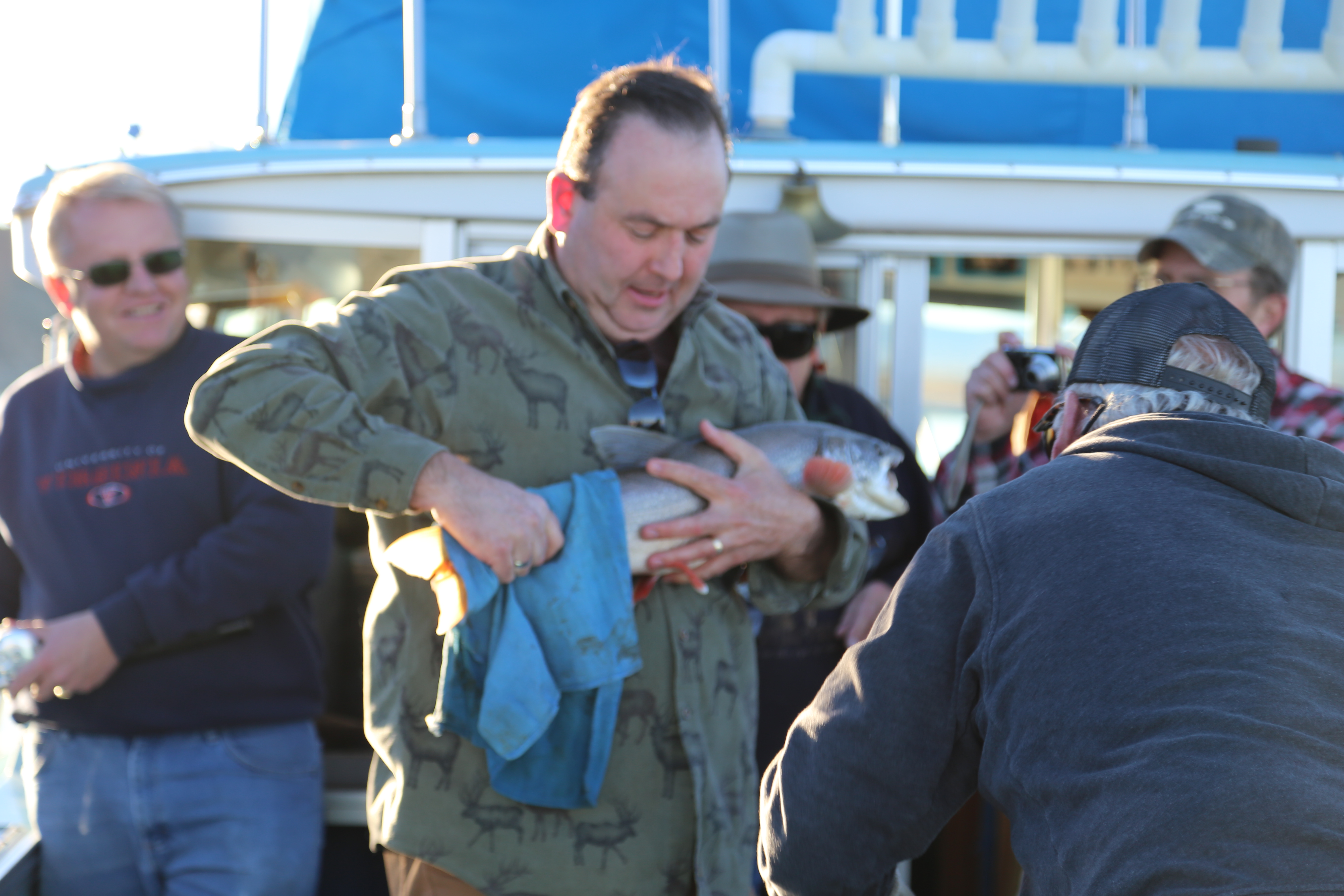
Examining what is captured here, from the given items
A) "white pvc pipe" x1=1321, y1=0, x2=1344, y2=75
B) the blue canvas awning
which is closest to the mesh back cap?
"white pvc pipe" x1=1321, y1=0, x2=1344, y2=75

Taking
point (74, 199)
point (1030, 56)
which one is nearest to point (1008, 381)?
point (1030, 56)

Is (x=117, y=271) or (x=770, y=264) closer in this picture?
(x=117, y=271)

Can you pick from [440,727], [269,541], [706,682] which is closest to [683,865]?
[706,682]

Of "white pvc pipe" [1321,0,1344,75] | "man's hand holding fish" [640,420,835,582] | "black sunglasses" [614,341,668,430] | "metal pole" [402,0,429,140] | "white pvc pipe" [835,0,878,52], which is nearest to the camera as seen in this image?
"man's hand holding fish" [640,420,835,582]

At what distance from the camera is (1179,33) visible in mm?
3408

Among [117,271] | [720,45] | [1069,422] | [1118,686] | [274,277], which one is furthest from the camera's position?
[720,45]

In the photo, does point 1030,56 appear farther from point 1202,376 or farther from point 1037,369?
point 1202,376

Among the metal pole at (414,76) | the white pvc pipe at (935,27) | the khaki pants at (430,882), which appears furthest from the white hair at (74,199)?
the white pvc pipe at (935,27)

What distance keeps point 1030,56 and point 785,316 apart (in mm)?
1205

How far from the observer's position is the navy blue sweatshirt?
269 cm

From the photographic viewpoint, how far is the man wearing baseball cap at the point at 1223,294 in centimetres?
276

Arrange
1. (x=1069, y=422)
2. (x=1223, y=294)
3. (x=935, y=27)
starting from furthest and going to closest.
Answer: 1. (x=935, y=27)
2. (x=1223, y=294)
3. (x=1069, y=422)

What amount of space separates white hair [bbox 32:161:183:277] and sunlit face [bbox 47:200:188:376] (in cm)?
1

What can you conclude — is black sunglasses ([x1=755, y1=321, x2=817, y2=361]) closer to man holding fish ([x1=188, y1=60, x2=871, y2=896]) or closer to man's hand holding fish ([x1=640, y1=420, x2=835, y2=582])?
man holding fish ([x1=188, y1=60, x2=871, y2=896])
